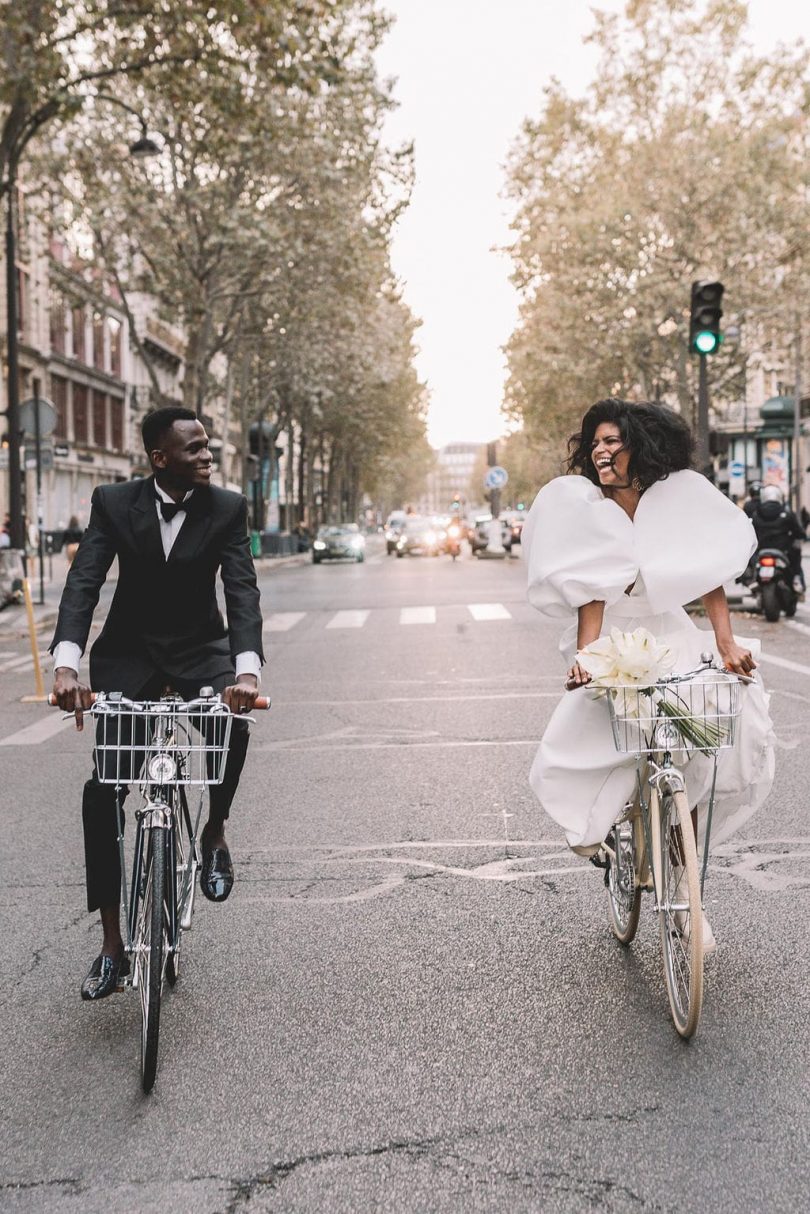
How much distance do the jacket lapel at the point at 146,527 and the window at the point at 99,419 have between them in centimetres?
5557

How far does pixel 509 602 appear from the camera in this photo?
2505 cm

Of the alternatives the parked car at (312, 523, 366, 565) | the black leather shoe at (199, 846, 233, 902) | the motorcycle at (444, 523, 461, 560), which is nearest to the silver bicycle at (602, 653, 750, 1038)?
the black leather shoe at (199, 846, 233, 902)

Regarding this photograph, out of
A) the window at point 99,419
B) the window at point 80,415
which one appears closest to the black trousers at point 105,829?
the window at point 80,415

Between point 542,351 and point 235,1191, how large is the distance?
147ft

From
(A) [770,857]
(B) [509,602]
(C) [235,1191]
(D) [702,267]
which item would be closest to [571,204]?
(D) [702,267]

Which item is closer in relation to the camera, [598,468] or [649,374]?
[598,468]

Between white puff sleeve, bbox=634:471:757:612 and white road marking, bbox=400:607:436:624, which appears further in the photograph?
white road marking, bbox=400:607:436:624

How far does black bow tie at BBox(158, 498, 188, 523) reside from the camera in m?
4.59

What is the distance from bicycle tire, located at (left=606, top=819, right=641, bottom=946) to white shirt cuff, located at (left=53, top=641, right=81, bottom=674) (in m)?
1.77

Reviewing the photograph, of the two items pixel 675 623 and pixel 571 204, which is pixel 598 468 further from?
pixel 571 204

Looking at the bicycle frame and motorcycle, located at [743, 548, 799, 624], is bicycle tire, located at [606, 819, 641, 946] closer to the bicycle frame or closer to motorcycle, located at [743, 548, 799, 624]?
the bicycle frame

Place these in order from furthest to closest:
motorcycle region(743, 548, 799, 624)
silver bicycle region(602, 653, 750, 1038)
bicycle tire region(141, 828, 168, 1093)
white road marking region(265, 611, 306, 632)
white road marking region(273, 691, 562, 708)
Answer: white road marking region(265, 611, 306, 632) < motorcycle region(743, 548, 799, 624) < white road marking region(273, 691, 562, 708) < silver bicycle region(602, 653, 750, 1038) < bicycle tire region(141, 828, 168, 1093)

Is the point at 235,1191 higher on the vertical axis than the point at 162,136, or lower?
lower

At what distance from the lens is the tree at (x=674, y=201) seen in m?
40.6
